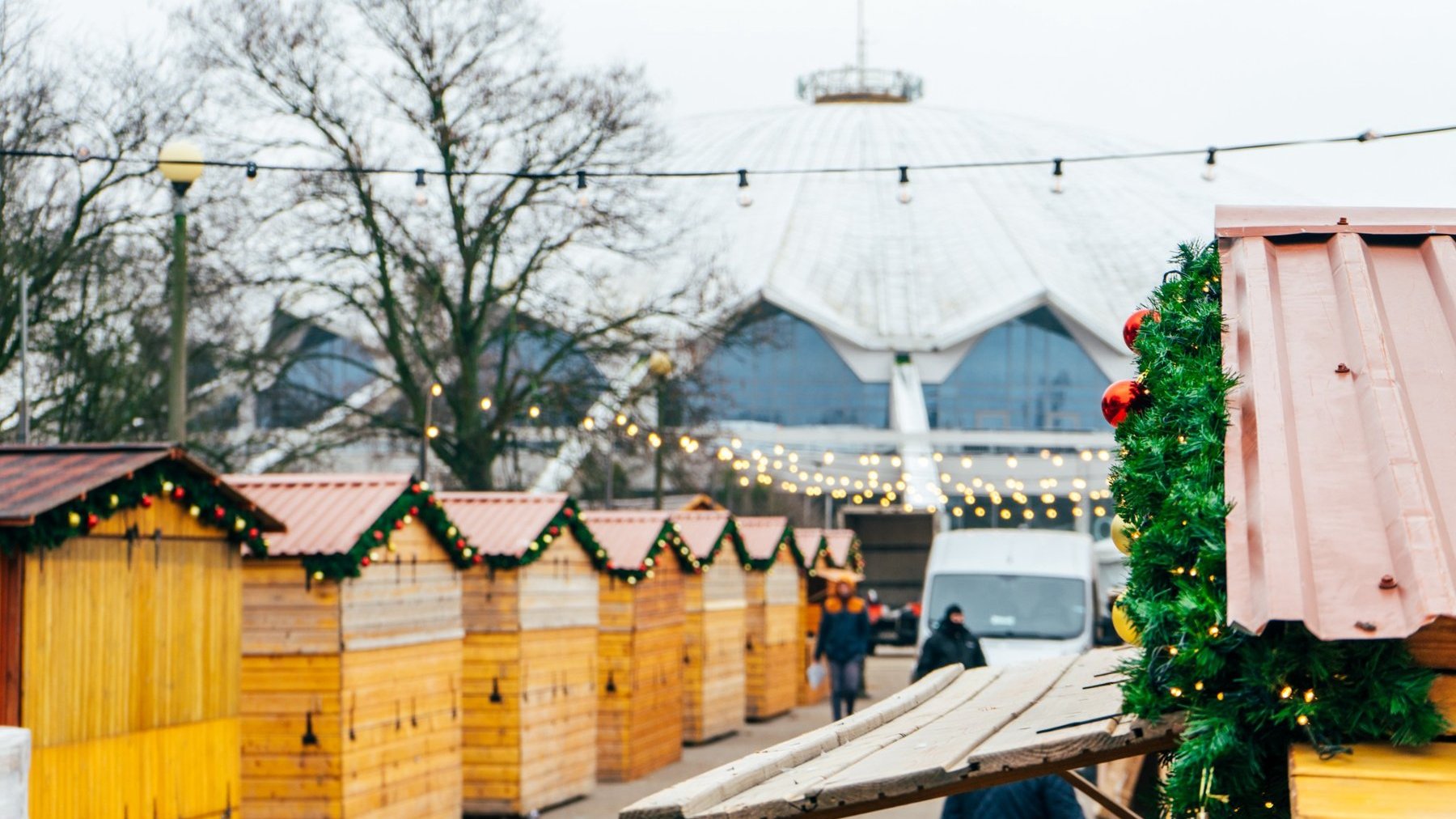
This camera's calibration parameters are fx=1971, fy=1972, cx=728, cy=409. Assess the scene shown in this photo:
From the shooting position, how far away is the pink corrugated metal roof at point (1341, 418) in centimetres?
347

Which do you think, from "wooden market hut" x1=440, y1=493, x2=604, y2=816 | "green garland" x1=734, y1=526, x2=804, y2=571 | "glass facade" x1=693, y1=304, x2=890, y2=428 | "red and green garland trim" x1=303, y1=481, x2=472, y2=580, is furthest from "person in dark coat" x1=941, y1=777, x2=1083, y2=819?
"glass facade" x1=693, y1=304, x2=890, y2=428

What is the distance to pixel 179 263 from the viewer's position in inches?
497

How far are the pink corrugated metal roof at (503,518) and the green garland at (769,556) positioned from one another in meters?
7.19

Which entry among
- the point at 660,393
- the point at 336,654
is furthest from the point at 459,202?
the point at 336,654

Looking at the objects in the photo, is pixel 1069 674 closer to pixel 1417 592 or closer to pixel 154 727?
pixel 1417 592

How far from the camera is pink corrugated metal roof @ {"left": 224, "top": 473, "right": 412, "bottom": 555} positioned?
40.5 feet

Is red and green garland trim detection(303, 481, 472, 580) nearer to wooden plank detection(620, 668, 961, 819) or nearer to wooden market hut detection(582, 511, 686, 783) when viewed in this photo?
wooden market hut detection(582, 511, 686, 783)

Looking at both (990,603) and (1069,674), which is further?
(990,603)

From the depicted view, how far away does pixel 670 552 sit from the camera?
2038 centimetres

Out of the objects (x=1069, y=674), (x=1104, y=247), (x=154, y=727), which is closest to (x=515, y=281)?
(x=154, y=727)

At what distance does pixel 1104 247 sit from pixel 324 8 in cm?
5574

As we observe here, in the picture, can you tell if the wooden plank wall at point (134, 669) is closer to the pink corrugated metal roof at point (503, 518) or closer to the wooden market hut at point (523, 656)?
the pink corrugated metal roof at point (503, 518)

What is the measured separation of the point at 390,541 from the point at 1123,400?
8.71 m

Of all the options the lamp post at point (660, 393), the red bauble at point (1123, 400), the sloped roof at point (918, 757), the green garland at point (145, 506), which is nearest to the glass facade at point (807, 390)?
the lamp post at point (660, 393)
